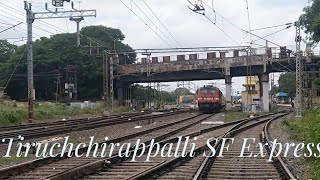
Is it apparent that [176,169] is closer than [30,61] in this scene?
Yes

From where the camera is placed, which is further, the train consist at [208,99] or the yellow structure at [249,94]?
the yellow structure at [249,94]

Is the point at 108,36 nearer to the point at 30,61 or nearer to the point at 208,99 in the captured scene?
the point at 208,99

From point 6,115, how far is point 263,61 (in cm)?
3795

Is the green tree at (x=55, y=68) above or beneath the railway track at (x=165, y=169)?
above

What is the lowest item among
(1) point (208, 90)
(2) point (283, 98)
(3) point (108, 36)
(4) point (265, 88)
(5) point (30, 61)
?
(2) point (283, 98)

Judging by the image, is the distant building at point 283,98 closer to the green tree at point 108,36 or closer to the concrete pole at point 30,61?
the green tree at point 108,36

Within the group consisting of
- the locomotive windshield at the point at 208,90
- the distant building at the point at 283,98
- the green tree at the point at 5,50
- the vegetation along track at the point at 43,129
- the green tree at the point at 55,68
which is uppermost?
the green tree at the point at 5,50

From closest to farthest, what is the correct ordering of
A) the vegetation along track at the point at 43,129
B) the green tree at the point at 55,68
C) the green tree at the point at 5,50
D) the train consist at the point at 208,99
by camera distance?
the vegetation along track at the point at 43,129 < the train consist at the point at 208,99 < the green tree at the point at 55,68 < the green tree at the point at 5,50

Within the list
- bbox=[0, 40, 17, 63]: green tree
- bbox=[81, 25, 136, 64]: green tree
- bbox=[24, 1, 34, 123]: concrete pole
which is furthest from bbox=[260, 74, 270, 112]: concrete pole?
bbox=[0, 40, 17, 63]: green tree

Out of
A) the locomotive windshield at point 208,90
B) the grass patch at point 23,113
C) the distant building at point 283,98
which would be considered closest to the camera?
the grass patch at point 23,113

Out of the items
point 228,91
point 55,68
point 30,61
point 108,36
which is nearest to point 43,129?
point 30,61

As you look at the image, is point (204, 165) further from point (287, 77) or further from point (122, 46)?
point (287, 77)

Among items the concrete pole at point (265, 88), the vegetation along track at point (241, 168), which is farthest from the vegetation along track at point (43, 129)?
the concrete pole at point (265, 88)

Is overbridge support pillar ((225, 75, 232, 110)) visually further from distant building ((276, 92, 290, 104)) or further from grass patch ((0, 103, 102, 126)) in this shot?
distant building ((276, 92, 290, 104))
